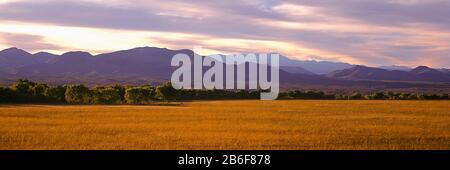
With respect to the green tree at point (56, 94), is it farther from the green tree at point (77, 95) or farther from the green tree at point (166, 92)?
the green tree at point (166, 92)

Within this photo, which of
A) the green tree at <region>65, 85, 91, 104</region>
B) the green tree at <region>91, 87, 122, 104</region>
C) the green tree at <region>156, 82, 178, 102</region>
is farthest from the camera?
the green tree at <region>156, 82, 178, 102</region>

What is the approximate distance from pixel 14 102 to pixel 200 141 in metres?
86.0

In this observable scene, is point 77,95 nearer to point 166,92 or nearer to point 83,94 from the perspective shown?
point 83,94

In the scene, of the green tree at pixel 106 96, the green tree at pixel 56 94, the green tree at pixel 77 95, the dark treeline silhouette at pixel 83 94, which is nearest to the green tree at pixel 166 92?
the dark treeline silhouette at pixel 83 94

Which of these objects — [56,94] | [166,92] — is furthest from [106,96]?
[166,92]

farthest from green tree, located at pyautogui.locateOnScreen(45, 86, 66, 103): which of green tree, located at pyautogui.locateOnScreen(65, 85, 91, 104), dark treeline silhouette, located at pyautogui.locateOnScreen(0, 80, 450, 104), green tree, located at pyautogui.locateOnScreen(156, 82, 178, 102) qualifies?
green tree, located at pyautogui.locateOnScreen(156, 82, 178, 102)

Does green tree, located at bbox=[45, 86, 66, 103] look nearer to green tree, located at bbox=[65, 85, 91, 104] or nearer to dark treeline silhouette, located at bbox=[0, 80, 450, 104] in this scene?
dark treeline silhouette, located at bbox=[0, 80, 450, 104]

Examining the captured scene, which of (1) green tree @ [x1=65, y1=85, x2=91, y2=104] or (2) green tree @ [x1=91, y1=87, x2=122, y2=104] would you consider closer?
(1) green tree @ [x1=65, y1=85, x2=91, y2=104]
